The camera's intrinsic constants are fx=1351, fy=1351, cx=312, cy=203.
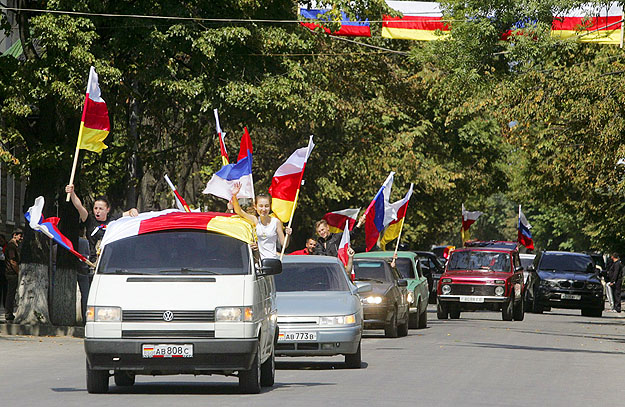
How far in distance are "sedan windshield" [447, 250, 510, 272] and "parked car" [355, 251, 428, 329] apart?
4113 mm

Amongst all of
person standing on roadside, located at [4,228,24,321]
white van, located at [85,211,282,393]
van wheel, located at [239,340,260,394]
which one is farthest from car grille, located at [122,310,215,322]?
person standing on roadside, located at [4,228,24,321]

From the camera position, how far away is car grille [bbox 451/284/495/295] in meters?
34.3

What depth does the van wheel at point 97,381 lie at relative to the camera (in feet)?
42.0

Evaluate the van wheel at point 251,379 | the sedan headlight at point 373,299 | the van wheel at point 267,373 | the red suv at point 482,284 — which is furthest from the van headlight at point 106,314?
the red suv at point 482,284

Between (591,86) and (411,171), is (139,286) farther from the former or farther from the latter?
(411,171)

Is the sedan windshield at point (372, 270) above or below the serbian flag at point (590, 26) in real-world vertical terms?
below

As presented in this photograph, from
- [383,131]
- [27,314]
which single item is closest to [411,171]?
[383,131]

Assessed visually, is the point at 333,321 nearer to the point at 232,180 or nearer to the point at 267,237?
the point at 267,237

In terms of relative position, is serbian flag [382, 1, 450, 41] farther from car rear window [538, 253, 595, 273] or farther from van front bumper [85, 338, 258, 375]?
van front bumper [85, 338, 258, 375]

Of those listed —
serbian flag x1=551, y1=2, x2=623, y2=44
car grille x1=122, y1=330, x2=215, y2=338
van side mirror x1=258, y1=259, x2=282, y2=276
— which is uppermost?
serbian flag x1=551, y1=2, x2=623, y2=44

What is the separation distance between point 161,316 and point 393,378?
3.80 metres

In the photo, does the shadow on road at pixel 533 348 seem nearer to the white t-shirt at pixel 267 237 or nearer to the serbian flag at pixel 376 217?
the serbian flag at pixel 376 217

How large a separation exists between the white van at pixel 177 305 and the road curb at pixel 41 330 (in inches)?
473

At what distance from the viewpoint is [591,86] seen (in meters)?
24.8
